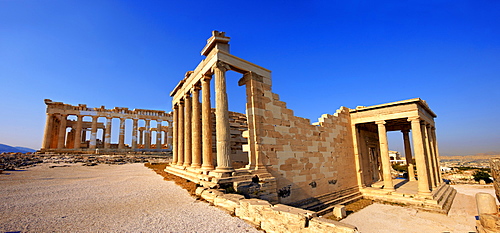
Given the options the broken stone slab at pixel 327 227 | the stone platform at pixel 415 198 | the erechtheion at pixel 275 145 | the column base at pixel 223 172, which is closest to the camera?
the broken stone slab at pixel 327 227

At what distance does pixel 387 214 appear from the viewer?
465 inches

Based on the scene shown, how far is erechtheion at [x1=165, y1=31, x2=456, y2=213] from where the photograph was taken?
9453 millimetres

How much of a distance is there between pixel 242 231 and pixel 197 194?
3.40m

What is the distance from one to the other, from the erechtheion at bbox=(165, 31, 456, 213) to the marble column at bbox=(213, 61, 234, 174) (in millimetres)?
20

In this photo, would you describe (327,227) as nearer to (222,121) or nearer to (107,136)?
(222,121)

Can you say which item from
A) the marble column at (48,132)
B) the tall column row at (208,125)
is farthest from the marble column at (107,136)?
the tall column row at (208,125)

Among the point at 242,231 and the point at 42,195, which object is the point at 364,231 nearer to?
the point at 242,231

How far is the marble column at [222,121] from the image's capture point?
8.97 metres

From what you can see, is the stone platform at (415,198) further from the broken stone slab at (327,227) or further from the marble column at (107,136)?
the marble column at (107,136)

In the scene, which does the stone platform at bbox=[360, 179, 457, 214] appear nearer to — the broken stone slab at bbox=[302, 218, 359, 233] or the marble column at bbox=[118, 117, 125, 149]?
the broken stone slab at bbox=[302, 218, 359, 233]

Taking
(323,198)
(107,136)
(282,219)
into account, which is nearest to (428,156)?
(323,198)

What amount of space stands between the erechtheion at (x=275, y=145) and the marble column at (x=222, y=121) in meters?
0.02

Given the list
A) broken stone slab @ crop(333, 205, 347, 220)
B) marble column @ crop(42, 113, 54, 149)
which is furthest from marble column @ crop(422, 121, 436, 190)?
marble column @ crop(42, 113, 54, 149)

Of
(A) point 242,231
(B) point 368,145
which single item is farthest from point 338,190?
(A) point 242,231
